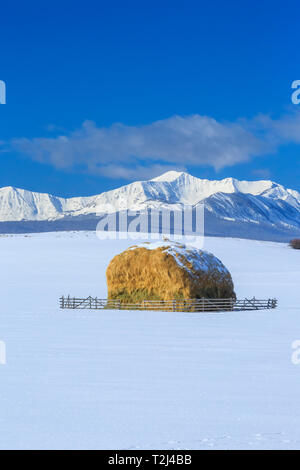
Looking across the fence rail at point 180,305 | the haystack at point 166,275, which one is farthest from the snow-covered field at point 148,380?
the haystack at point 166,275

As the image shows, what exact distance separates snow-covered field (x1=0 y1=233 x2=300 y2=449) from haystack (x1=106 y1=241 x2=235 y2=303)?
213 cm

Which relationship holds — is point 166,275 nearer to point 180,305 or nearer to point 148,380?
point 180,305

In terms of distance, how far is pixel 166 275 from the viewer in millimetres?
27250

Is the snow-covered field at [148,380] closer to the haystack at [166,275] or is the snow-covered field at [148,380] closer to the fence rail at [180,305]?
the fence rail at [180,305]

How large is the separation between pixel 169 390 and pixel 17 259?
4845 centimetres

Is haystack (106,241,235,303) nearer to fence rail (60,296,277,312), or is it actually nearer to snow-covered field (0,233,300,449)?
fence rail (60,296,277,312)

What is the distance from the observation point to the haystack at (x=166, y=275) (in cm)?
2716

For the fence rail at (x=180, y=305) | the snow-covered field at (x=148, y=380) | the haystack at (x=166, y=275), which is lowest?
the snow-covered field at (x=148, y=380)

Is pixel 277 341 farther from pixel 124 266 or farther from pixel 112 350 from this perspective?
pixel 124 266

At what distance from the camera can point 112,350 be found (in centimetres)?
1459

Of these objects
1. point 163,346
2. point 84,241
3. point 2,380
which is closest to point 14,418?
point 2,380

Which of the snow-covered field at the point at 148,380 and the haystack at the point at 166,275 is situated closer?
the snow-covered field at the point at 148,380

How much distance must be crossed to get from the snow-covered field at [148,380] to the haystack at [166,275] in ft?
7.00

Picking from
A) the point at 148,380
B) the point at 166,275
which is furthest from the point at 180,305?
the point at 148,380
